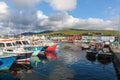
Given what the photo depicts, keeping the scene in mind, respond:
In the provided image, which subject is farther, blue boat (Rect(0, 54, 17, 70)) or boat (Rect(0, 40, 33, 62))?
boat (Rect(0, 40, 33, 62))

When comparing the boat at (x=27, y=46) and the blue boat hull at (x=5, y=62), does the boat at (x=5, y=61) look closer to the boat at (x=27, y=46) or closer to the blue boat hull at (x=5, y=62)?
the blue boat hull at (x=5, y=62)

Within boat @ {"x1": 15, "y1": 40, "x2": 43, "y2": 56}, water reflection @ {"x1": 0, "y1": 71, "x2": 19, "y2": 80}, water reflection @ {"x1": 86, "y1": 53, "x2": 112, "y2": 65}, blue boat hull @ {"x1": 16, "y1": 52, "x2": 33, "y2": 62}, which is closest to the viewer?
water reflection @ {"x1": 0, "y1": 71, "x2": 19, "y2": 80}

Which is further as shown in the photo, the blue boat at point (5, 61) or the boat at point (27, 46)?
the boat at point (27, 46)

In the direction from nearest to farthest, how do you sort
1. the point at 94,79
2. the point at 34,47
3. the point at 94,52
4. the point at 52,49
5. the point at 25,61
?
the point at 94,79 < the point at 25,61 < the point at 94,52 < the point at 34,47 < the point at 52,49

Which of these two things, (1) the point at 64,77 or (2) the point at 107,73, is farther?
(2) the point at 107,73

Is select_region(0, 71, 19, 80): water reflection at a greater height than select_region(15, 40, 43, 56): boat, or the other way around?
select_region(15, 40, 43, 56): boat

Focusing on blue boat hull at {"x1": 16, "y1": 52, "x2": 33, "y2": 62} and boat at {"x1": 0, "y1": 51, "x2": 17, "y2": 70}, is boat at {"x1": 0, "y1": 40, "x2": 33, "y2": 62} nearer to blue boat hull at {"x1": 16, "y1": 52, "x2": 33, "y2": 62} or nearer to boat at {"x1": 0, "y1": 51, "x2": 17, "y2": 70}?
blue boat hull at {"x1": 16, "y1": 52, "x2": 33, "y2": 62}

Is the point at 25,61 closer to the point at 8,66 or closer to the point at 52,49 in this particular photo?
the point at 8,66

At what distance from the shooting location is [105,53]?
52219 millimetres

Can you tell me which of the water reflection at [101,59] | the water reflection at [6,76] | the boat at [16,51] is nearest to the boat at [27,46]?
the boat at [16,51]

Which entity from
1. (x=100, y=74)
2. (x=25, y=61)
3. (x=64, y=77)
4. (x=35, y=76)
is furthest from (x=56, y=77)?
(x=25, y=61)

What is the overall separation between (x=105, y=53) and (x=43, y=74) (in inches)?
838

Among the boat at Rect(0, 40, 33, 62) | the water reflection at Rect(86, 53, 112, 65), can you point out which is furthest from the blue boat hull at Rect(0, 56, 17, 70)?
the water reflection at Rect(86, 53, 112, 65)

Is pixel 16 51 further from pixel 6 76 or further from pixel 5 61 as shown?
pixel 6 76
